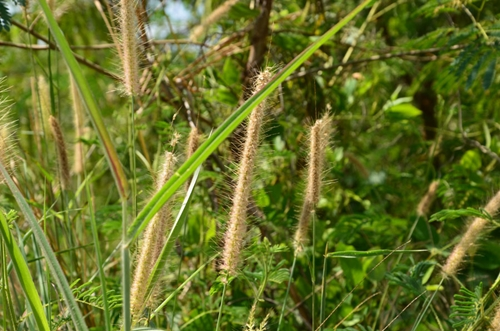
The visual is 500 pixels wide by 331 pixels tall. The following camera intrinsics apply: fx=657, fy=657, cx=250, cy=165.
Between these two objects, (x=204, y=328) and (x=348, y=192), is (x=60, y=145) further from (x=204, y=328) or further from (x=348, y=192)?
(x=348, y=192)

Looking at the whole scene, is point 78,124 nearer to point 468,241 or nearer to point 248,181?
point 248,181

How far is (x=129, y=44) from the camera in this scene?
0.82 metres

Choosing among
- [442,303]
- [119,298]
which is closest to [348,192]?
[442,303]

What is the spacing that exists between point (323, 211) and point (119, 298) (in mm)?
1070

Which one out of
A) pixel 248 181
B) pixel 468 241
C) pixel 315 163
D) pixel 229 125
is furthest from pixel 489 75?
pixel 229 125

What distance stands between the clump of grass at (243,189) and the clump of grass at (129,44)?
165 mm

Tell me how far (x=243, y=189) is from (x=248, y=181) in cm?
1

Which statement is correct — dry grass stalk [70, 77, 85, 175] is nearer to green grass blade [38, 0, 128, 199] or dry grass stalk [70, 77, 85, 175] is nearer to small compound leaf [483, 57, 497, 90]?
green grass blade [38, 0, 128, 199]

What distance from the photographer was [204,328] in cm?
131

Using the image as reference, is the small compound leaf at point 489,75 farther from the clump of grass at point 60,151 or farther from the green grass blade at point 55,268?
the green grass blade at point 55,268

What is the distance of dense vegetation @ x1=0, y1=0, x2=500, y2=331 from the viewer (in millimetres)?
799

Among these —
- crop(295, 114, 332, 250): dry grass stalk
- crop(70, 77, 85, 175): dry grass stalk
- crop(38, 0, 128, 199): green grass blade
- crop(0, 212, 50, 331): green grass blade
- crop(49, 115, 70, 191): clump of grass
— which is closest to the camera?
crop(38, 0, 128, 199): green grass blade

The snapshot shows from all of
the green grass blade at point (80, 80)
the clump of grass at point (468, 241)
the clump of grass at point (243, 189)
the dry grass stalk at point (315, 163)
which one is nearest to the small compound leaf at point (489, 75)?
the clump of grass at point (468, 241)

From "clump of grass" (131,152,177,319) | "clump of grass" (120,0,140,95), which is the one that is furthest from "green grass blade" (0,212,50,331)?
"clump of grass" (120,0,140,95)
